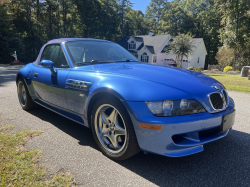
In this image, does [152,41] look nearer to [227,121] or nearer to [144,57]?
[144,57]

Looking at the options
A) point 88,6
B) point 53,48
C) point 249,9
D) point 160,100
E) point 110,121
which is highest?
point 88,6

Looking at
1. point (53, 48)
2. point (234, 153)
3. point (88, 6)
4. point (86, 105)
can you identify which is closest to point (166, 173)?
point (234, 153)

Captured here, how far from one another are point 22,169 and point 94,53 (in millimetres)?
2056

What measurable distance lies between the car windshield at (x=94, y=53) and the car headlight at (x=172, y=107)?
1.54 meters

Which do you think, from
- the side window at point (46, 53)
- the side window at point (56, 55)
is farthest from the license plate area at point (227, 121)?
the side window at point (46, 53)

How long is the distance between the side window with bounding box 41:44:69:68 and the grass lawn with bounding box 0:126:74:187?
4.36 ft

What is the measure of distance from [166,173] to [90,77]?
4.95ft

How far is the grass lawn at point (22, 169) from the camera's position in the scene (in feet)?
6.57

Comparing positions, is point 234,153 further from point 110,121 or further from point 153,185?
point 110,121

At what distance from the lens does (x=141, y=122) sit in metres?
2.07

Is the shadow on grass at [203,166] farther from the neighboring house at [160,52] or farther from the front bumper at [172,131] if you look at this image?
the neighboring house at [160,52]

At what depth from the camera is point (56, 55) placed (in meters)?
3.54

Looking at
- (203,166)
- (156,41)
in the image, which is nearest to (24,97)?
(203,166)

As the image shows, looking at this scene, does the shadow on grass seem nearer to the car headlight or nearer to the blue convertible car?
the blue convertible car
